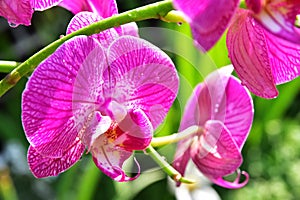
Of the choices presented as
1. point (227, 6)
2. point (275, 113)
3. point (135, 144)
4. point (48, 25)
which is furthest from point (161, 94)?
point (48, 25)

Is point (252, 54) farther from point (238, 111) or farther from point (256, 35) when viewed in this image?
point (238, 111)

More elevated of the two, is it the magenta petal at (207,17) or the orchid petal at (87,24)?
the magenta petal at (207,17)

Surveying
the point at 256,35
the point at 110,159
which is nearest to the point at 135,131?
the point at 110,159

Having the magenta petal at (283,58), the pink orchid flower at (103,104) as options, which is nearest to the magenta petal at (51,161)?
the pink orchid flower at (103,104)

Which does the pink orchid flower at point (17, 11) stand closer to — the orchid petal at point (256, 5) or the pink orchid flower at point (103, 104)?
the pink orchid flower at point (103, 104)

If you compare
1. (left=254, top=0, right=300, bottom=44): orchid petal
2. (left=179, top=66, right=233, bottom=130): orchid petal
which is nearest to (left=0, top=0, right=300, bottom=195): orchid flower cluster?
(left=254, top=0, right=300, bottom=44): orchid petal

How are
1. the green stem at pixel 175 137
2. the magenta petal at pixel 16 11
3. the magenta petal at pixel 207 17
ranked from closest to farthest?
the magenta petal at pixel 207 17 < the magenta petal at pixel 16 11 < the green stem at pixel 175 137

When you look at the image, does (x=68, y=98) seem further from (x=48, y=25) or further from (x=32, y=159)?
(x=48, y=25)
